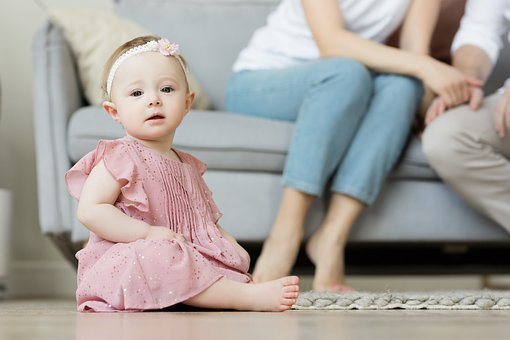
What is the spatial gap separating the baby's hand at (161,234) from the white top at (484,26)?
1.18 m

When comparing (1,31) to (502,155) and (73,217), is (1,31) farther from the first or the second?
(502,155)

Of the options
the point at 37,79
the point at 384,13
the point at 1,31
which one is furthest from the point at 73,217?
the point at 1,31

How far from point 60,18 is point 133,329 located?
1463mm

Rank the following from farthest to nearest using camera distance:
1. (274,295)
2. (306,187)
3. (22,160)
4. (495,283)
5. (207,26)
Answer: (495,283) → (22,160) → (207,26) → (306,187) → (274,295)

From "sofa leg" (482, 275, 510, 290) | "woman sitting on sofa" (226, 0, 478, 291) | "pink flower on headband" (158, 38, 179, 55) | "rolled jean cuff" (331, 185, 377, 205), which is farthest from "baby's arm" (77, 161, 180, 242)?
"sofa leg" (482, 275, 510, 290)

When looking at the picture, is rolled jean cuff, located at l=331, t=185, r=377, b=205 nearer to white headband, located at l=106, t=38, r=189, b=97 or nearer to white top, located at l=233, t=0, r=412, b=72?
white top, located at l=233, t=0, r=412, b=72

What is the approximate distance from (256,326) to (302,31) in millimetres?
1311

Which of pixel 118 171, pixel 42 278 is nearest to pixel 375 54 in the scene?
pixel 118 171

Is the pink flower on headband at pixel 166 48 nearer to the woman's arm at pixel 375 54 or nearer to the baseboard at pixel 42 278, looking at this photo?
the woman's arm at pixel 375 54

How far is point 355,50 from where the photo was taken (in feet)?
6.54

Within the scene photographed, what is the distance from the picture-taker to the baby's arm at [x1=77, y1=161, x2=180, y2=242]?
50.0 inches

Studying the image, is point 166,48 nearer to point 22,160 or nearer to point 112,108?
point 112,108

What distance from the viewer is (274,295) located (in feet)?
4.01

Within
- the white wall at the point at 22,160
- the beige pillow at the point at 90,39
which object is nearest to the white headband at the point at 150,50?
the beige pillow at the point at 90,39
